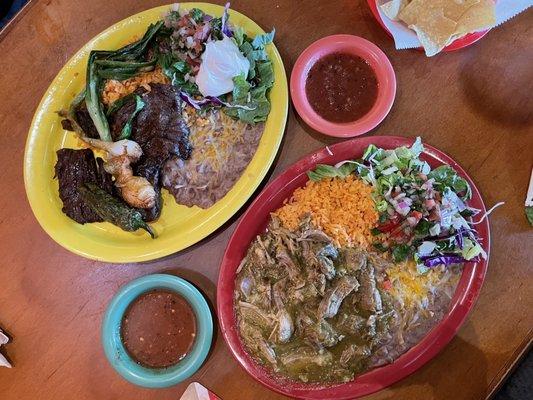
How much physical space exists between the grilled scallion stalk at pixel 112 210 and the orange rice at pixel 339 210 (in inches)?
28.1

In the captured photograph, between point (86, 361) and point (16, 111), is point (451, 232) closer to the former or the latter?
point (86, 361)

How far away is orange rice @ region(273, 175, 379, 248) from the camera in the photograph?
255 cm

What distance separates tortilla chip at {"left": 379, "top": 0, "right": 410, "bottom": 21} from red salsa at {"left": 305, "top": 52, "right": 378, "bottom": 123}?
0.82ft

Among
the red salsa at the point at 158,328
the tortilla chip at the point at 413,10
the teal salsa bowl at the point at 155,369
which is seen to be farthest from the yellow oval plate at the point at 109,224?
the tortilla chip at the point at 413,10

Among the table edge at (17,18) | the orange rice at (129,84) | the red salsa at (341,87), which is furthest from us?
the table edge at (17,18)

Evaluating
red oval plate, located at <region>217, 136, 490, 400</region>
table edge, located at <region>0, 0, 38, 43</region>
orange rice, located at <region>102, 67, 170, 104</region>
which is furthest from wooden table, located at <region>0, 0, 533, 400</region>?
orange rice, located at <region>102, 67, 170, 104</region>

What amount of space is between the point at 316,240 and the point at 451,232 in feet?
2.04

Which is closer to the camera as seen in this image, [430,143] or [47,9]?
[430,143]

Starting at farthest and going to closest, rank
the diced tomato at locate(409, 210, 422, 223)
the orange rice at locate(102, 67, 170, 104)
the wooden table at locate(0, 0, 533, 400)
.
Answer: the orange rice at locate(102, 67, 170, 104) < the wooden table at locate(0, 0, 533, 400) < the diced tomato at locate(409, 210, 422, 223)

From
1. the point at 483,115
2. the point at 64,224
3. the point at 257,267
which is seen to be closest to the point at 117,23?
the point at 64,224

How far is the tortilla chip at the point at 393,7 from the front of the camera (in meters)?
2.62

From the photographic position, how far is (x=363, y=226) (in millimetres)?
2555

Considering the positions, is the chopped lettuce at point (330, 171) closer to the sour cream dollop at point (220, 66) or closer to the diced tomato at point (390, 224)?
the diced tomato at point (390, 224)

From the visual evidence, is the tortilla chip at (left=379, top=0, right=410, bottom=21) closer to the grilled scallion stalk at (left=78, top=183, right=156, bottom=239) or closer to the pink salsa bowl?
the pink salsa bowl
